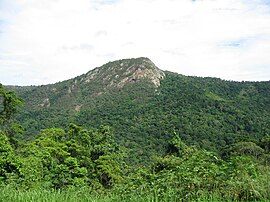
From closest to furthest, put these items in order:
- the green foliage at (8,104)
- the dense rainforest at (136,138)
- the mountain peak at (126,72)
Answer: the dense rainforest at (136,138) < the green foliage at (8,104) < the mountain peak at (126,72)

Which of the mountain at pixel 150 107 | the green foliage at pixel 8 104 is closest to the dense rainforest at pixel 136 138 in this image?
the green foliage at pixel 8 104

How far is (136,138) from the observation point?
54.3 m

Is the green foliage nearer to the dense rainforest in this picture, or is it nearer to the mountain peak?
the dense rainforest

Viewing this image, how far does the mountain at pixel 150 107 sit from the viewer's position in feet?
178

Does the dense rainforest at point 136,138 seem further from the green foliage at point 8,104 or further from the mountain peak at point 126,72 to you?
the mountain peak at point 126,72

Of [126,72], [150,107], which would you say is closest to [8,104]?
[150,107]

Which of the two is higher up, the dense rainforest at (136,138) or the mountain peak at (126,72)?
the mountain peak at (126,72)

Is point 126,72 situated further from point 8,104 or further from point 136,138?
point 8,104

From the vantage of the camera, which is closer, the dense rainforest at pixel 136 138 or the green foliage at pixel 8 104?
the dense rainforest at pixel 136 138

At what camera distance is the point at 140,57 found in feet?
372

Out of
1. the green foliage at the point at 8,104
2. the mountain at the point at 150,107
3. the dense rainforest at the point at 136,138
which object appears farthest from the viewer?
the mountain at the point at 150,107

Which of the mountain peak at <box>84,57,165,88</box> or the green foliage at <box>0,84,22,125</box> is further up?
the mountain peak at <box>84,57,165,88</box>

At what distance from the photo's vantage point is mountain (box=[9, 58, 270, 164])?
54331 millimetres

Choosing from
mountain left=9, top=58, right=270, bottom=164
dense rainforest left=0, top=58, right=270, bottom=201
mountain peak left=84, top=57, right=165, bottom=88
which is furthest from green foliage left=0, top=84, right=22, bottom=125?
mountain peak left=84, top=57, right=165, bottom=88
